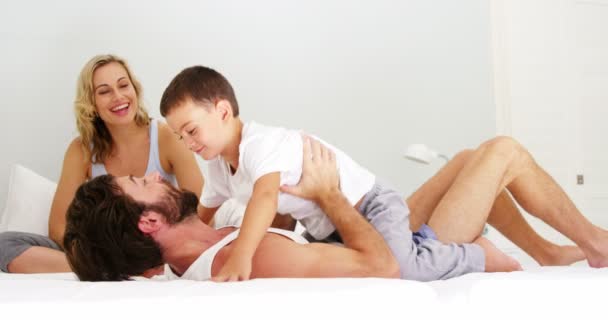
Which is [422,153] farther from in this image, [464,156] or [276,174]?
[276,174]

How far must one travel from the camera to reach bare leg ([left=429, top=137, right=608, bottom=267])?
5.76 ft

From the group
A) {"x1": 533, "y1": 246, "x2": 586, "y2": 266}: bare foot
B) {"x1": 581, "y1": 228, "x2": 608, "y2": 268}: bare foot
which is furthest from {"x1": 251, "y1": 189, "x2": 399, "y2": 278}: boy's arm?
{"x1": 533, "y1": 246, "x2": 586, "y2": 266}: bare foot

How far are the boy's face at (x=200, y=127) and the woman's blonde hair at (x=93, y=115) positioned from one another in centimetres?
110

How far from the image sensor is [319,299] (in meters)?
1.00

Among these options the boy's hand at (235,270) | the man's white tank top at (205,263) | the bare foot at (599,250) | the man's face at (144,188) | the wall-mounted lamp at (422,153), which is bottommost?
the wall-mounted lamp at (422,153)

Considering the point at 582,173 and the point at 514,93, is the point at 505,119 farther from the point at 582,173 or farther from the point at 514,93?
the point at 582,173

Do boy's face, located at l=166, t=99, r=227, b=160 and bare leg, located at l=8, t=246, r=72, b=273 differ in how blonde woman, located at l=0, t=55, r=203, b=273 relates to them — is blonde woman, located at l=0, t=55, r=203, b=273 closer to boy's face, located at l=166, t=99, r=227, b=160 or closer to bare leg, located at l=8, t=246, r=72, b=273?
bare leg, located at l=8, t=246, r=72, b=273

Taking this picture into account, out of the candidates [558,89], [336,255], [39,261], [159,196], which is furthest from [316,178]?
[558,89]

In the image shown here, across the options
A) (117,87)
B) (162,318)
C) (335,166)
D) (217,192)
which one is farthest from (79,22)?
(162,318)

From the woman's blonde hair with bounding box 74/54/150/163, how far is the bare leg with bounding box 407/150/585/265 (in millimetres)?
1237

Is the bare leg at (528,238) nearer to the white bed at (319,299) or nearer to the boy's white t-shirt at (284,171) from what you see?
the boy's white t-shirt at (284,171)

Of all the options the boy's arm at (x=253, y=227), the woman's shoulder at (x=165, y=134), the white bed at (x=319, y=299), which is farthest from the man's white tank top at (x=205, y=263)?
the woman's shoulder at (x=165, y=134)

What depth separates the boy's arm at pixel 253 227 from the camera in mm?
1289

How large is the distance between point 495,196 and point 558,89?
2005 mm
